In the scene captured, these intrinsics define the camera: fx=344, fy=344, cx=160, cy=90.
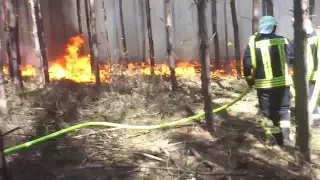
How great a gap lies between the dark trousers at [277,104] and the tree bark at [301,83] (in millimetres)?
706

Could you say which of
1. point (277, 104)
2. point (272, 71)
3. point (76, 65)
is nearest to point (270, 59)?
point (272, 71)

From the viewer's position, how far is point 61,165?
183 inches

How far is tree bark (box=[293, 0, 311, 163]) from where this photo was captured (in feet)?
13.6

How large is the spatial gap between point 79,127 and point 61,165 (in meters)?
1.34

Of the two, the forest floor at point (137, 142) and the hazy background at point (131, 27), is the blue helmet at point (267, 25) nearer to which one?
the forest floor at point (137, 142)

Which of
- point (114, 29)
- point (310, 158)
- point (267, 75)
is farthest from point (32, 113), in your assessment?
point (114, 29)

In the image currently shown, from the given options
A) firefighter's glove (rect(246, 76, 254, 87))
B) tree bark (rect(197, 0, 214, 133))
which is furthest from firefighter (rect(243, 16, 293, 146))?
tree bark (rect(197, 0, 214, 133))

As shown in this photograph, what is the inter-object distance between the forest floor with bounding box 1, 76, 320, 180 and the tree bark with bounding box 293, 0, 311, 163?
237 millimetres

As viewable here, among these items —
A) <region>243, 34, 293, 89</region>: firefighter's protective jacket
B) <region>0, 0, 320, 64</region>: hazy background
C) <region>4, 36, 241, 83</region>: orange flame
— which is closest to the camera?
<region>243, 34, 293, 89</region>: firefighter's protective jacket

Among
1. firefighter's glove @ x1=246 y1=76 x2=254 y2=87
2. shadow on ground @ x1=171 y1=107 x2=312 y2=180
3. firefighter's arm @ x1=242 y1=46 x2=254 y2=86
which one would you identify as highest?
firefighter's arm @ x1=242 y1=46 x2=254 y2=86

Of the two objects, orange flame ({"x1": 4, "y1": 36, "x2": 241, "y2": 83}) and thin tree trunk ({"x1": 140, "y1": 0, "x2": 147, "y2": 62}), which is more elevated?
thin tree trunk ({"x1": 140, "y1": 0, "x2": 147, "y2": 62})

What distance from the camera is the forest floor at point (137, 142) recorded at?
4.23 meters

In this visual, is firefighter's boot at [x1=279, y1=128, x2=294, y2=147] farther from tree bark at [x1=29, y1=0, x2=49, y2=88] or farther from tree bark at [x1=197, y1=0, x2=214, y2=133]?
tree bark at [x1=29, y1=0, x2=49, y2=88]

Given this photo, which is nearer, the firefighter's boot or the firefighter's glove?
the firefighter's boot
